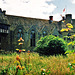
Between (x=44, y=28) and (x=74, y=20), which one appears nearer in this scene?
(x=44, y=28)

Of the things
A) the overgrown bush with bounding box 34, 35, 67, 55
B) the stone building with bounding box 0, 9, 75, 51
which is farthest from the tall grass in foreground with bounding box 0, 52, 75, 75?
the stone building with bounding box 0, 9, 75, 51

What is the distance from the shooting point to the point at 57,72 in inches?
285

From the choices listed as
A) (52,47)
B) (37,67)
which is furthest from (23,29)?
(37,67)

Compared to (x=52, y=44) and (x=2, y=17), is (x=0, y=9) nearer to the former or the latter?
(x=2, y=17)

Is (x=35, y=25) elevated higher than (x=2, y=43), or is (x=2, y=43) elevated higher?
(x=35, y=25)

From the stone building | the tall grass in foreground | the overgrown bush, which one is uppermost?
the stone building

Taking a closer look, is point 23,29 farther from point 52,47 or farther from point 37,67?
point 37,67

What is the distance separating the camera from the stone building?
2413cm

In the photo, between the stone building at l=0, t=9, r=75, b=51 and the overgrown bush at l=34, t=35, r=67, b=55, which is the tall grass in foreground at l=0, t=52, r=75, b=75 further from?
the stone building at l=0, t=9, r=75, b=51

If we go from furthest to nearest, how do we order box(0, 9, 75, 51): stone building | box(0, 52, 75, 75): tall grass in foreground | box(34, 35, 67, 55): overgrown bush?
box(0, 9, 75, 51): stone building
box(34, 35, 67, 55): overgrown bush
box(0, 52, 75, 75): tall grass in foreground

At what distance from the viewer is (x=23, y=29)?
1076 inches

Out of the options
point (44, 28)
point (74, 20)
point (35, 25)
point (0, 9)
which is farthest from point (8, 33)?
point (74, 20)

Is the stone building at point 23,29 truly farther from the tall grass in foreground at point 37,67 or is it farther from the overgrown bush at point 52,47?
the tall grass in foreground at point 37,67

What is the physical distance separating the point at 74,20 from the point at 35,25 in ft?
38.8
